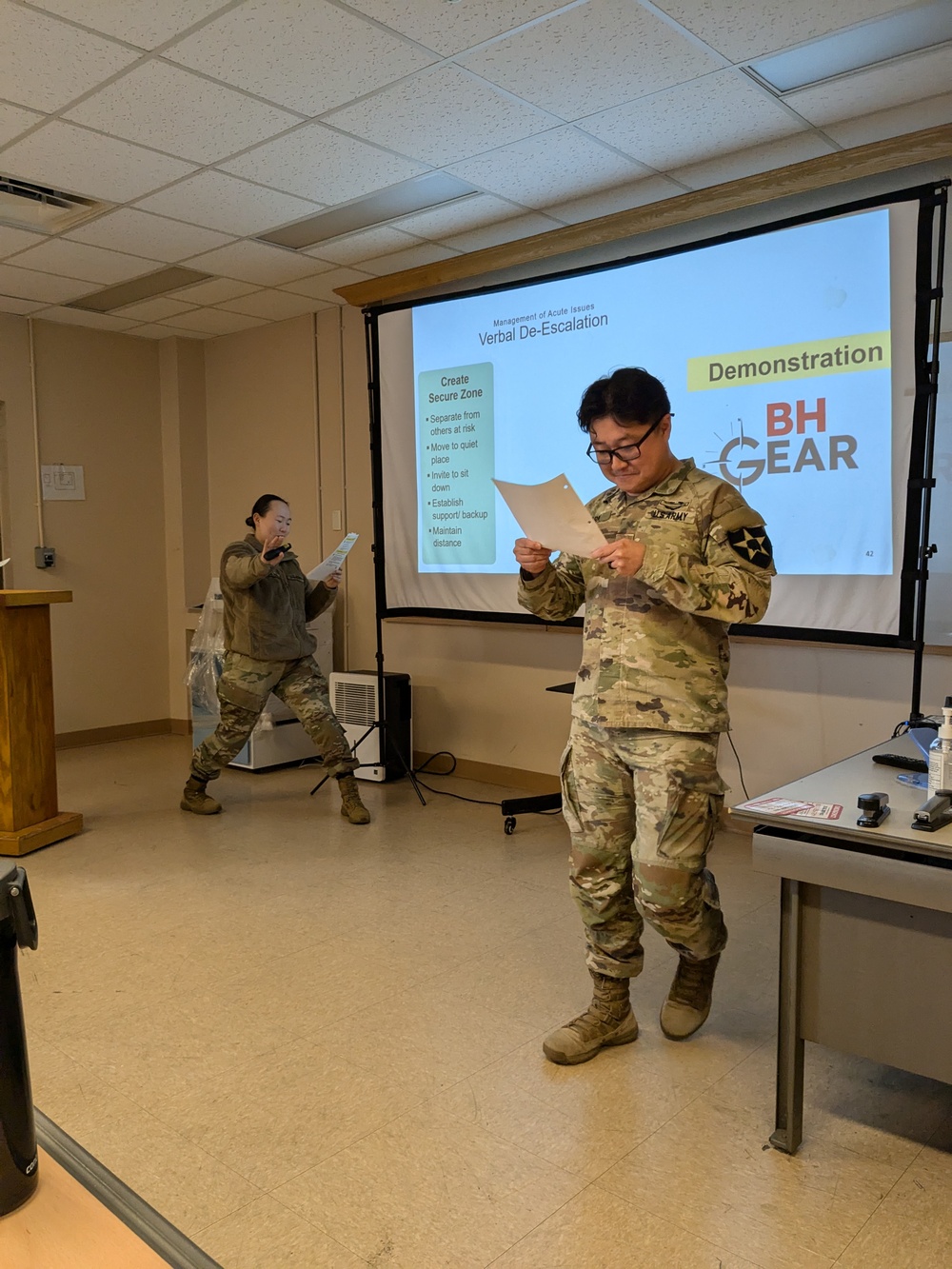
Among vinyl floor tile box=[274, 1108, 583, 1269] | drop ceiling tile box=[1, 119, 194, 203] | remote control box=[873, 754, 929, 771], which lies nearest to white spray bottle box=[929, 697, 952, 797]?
remote control box=[873, 754, 929, 771]

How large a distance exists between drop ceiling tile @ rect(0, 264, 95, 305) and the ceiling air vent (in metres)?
0.60

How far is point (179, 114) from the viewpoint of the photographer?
3180 millimetres

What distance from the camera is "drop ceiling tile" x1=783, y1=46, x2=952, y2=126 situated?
2.87 meters

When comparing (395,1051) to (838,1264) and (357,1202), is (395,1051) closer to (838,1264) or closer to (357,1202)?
(357,1202)

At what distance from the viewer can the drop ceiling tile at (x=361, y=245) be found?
14.3ft

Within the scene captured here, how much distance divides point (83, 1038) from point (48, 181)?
3231mm

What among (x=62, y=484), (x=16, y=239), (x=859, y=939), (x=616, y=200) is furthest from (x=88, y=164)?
(x=859, y=939)

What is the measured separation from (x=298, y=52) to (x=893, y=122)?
2017 mm

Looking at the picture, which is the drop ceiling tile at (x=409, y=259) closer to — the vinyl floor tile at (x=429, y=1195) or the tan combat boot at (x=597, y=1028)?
the tan combat boot at (x=597, y=1028)

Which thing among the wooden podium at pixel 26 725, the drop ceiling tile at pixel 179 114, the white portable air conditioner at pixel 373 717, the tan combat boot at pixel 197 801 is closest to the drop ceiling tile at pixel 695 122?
the drop ceiling tile at pixel 179 114

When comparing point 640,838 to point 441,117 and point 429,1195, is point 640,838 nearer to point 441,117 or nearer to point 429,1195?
point 429,1195

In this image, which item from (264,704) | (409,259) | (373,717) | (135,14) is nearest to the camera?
(135,14)

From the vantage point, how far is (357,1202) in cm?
176

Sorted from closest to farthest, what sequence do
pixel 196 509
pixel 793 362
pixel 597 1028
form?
pixel 597 1028
pixel 793 362
pixel 196 509
